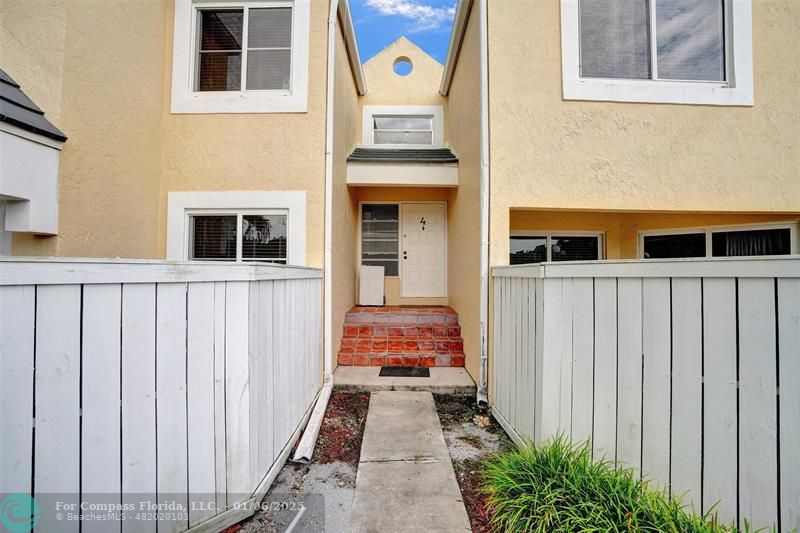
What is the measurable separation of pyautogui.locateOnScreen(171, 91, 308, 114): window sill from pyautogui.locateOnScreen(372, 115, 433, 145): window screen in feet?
13.1

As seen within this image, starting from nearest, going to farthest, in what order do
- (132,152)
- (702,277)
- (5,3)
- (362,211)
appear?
1. (702,277)
2. (5,3)
3. (132,152)
4. (362,211)

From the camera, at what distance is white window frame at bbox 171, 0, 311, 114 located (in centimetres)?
471

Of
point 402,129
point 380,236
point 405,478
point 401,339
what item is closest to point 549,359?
point 405,478

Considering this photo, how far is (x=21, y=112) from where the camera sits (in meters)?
3.05

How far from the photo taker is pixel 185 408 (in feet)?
7.23

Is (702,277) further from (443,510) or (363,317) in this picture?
(363,317)

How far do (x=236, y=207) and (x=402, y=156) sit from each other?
3500 millimetres

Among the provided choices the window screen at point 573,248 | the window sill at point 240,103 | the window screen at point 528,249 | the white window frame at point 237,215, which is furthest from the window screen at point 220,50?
the window screen at point 573,248

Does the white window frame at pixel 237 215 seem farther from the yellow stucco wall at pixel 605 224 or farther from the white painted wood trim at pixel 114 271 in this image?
the yellow stucco wall at pixel 605 224

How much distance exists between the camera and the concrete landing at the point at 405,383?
468cm

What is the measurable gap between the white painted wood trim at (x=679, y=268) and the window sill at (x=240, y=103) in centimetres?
402

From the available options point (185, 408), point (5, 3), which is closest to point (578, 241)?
point (185, 408)

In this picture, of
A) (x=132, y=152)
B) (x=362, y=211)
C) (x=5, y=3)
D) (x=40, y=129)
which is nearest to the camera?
(x=40, y=129)

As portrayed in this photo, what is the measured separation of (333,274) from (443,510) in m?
3.31
